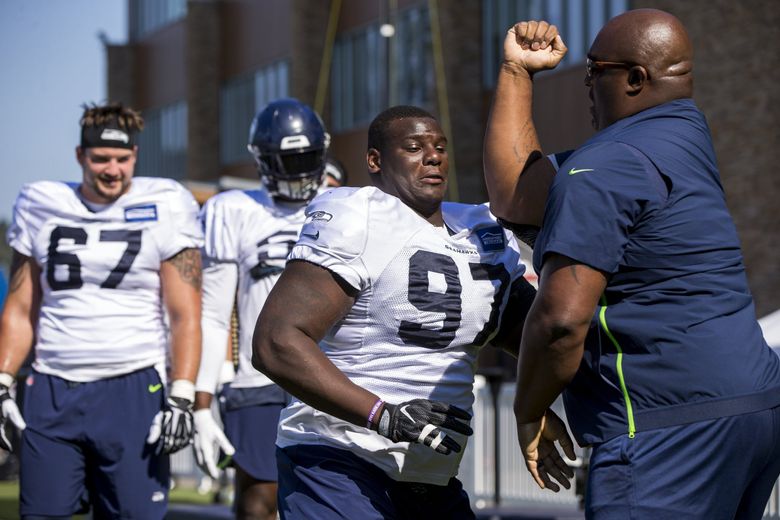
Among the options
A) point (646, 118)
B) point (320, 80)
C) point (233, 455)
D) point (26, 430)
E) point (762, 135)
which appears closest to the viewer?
point (646, 118)

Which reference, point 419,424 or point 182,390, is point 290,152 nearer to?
point 182,390

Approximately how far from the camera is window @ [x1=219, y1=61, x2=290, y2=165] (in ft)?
101

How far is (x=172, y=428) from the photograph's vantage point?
18.5ft

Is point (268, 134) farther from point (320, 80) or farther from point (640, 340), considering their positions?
point (320, 80)

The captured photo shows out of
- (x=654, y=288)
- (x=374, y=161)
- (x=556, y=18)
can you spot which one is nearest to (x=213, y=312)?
(x=374, y=161)

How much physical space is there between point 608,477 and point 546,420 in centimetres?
32

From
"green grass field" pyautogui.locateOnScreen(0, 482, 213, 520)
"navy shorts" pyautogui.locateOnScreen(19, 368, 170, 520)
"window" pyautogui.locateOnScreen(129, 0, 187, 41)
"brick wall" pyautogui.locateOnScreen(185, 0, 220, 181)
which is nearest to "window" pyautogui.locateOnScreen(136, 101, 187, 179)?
"brick wall" pyautogui.locateOnScreen(185, 0, 220, 181)

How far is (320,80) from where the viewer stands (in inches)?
1136

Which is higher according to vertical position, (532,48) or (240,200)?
(532,48)

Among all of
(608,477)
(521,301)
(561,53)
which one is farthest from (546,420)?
(561,53)

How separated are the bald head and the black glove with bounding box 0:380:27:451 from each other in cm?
338

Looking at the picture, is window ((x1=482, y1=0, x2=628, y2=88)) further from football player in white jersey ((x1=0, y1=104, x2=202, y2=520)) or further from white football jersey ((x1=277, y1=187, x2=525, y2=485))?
white football jersey ((x1=277, y1=187, x2=525, y2=485))

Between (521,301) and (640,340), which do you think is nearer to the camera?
(640,340)

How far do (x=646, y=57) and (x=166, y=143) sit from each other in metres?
35.4
